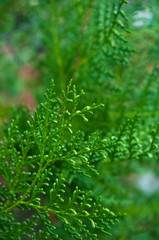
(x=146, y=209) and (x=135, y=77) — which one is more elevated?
(x=135, y=77)

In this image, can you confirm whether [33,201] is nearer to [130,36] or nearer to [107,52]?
[107,52]

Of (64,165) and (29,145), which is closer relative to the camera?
(29,145)

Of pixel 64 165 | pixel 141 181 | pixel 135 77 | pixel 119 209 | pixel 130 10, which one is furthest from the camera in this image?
pixel 141 181

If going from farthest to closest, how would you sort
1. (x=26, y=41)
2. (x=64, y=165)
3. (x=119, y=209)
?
(x=26, y=41), (x=119, y=209), (x=64, y=165)

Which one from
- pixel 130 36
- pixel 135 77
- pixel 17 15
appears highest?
pixel 17 15

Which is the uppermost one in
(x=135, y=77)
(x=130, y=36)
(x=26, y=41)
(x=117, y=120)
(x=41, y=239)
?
(x=26, y=41)

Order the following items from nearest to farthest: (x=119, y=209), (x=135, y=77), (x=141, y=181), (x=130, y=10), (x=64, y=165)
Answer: (x=64, y=165) → (x=130, y=10) → (x=119, y=209) → (x=135, y=77) → (x=141, y=181)

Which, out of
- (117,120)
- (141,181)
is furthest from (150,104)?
(141,181)

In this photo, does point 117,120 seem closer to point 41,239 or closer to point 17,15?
point 41,239

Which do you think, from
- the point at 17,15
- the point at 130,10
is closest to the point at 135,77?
the point at 130,10
